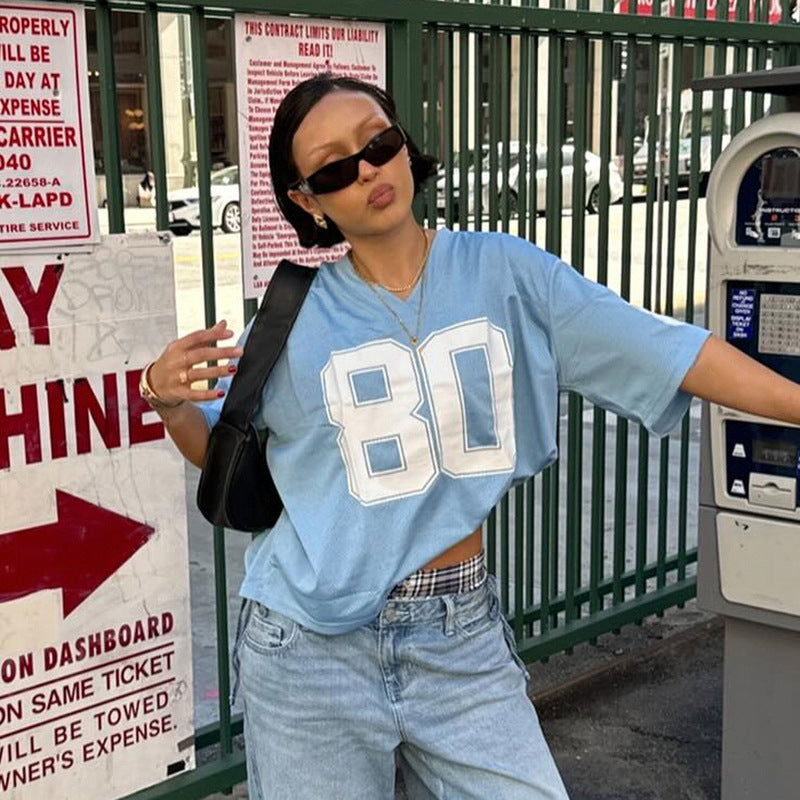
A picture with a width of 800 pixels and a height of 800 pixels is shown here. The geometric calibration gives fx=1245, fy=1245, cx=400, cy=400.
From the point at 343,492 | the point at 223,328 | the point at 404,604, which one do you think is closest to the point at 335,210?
the point at 223,328

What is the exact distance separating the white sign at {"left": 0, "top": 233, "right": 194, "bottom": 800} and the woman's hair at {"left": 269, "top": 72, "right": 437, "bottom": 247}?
82 cm

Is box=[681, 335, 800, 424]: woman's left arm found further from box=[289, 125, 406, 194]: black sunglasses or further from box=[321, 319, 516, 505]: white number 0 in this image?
box=[289, 125, 406, 194]: black sunglasses

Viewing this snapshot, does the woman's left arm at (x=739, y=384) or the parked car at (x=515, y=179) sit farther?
the parked car at (x=515, y=179)

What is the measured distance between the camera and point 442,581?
1.92 metres

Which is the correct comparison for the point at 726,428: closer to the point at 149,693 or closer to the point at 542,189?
the point at 542,189

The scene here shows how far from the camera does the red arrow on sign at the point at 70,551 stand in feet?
8.89

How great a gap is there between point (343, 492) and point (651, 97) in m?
2.82

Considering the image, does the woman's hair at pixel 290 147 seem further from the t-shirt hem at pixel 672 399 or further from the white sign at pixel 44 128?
the white sign at pixel 44 128

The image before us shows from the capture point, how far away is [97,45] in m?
2.74

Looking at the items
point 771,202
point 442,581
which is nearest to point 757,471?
point 771,202

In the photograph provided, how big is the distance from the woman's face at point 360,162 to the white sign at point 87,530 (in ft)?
3.16

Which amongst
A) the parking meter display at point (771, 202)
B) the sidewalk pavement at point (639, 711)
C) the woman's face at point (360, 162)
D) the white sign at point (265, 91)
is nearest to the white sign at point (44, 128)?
the white sign at point (265, 91)

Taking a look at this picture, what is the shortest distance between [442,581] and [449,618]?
57mm

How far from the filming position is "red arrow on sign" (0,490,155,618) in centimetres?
271
